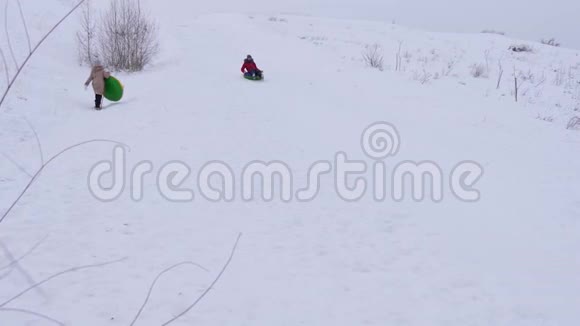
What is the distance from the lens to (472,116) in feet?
35.5

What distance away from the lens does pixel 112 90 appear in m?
11.1

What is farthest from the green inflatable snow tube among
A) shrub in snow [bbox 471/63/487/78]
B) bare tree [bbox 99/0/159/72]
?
shrub in snow [bbox 471/63/487/78]

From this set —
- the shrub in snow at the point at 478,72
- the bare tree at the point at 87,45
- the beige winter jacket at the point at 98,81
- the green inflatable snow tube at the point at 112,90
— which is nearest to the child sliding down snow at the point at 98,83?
the beige winter jacket at the point at 98,81

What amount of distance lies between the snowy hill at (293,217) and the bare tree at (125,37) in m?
3.44

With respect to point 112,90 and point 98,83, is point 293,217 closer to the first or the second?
point 98,83

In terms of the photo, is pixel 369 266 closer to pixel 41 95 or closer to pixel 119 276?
pixel 119 276

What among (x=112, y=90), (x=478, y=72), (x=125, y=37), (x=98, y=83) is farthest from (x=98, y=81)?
(x=478, y=72)

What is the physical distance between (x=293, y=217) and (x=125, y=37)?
14.2 metres

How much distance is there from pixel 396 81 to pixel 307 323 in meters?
12.6

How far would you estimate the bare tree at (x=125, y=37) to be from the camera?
1633 cm

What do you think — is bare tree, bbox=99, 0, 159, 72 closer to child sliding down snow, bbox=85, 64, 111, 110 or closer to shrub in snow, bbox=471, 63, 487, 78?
child sliding down snow, bbox=85, 64, 111, 110

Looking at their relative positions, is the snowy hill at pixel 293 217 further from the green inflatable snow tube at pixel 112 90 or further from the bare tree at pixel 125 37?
the bare tree at pixel 125 37

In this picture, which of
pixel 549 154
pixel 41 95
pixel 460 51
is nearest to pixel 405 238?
pixel 549 154

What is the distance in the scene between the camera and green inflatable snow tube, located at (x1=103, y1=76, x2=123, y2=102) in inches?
436
